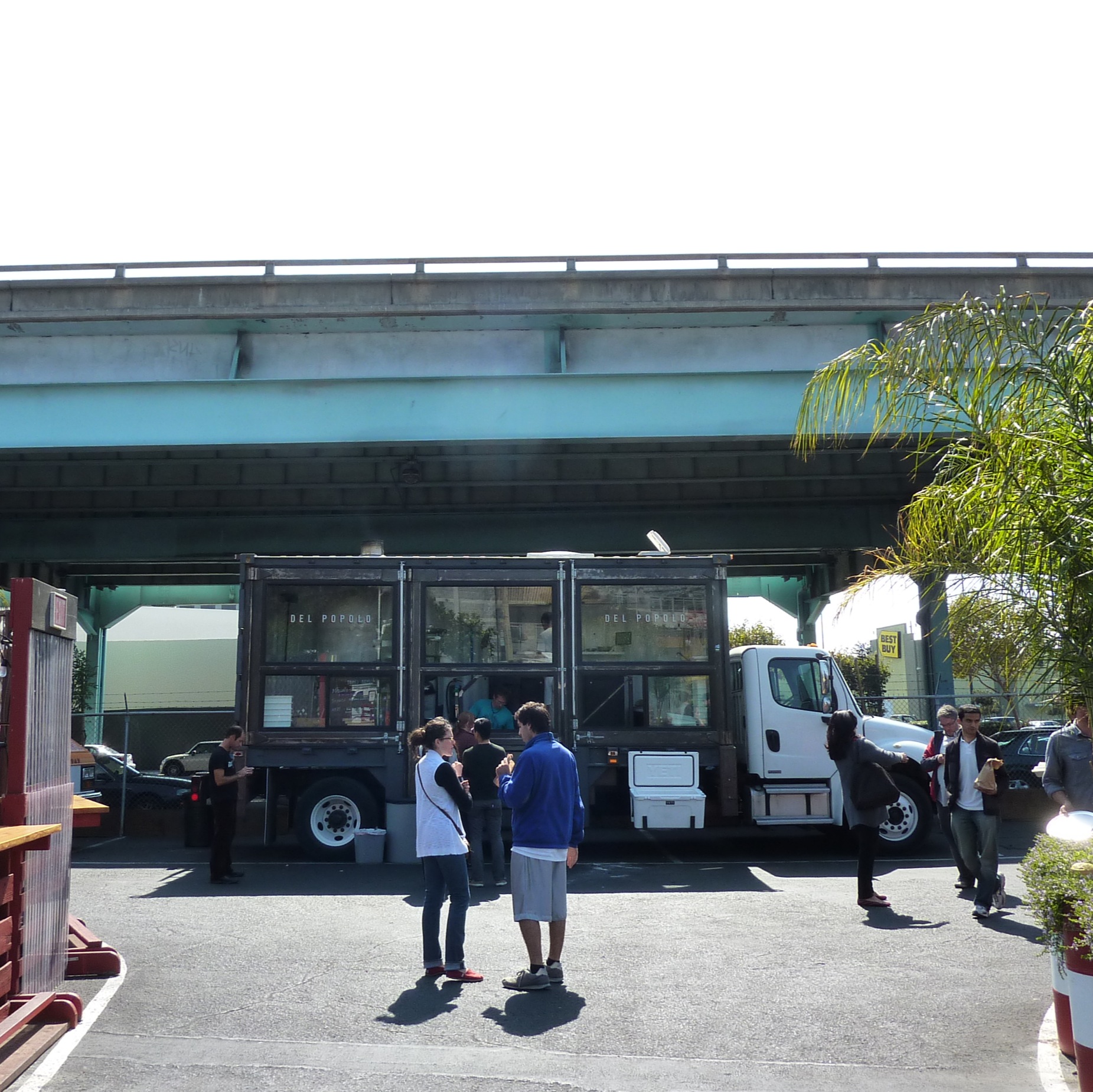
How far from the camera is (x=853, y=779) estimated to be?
10.7 m

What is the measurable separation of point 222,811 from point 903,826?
812 centimetres

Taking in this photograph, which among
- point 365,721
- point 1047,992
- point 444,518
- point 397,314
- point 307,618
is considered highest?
point 397,314

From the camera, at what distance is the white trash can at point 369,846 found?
13.9 meters

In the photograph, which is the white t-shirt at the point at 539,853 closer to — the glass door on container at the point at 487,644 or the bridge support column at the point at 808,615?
the glass door on container at the point at 487,644

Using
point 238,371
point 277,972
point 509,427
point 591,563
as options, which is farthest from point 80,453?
point 277,972

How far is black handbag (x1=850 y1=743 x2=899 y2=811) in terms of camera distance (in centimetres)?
1053

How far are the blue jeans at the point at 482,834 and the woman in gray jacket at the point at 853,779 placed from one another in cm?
363

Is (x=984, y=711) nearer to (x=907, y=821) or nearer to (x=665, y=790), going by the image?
(x=907, y=821)

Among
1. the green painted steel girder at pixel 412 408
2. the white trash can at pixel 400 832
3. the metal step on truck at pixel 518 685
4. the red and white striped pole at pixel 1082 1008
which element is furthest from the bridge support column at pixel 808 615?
the red and white striped pole at pixel 1082 1008

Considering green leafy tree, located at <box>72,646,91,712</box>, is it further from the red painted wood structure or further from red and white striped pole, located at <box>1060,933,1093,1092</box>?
red and white striped pole, located at <box>1060,933,1093,1092</box>

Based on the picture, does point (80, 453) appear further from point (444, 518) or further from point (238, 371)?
point (444, 518)

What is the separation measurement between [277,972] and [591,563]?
24.4ft

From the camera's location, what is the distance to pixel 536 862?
24.9 feet

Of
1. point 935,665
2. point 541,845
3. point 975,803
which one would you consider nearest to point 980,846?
point 975,803
